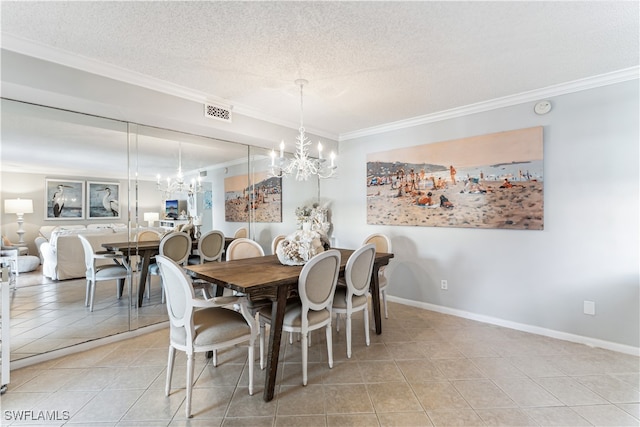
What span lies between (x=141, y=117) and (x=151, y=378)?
2.32 meters

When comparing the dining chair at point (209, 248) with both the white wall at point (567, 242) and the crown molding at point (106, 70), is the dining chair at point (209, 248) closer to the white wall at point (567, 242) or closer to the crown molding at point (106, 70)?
the crown molding at point (106, 70)

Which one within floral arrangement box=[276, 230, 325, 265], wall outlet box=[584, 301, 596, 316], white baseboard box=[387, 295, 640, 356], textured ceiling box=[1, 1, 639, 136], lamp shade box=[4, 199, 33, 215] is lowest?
white baseboard box=[387, 295, 640, 356]

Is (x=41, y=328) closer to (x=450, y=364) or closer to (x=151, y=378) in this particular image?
(x=151, y=378)

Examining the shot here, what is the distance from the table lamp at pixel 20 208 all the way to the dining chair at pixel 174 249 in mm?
1107

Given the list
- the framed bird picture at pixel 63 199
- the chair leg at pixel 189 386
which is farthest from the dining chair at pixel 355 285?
the framed bird picture at pixel 63 199

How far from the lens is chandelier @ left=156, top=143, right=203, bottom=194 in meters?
3.38

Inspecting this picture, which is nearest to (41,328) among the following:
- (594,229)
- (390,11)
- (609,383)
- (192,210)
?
(192,210)

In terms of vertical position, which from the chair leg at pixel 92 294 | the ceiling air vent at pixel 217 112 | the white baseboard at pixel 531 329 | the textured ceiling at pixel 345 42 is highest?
the textured ceiling at pixel 345 42

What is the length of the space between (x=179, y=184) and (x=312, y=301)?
2.32 metres

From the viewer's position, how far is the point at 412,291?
405cm

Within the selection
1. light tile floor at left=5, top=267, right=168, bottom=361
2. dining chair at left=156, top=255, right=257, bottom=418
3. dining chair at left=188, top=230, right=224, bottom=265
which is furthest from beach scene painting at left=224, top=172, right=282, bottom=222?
dining chair at left=156, top=255, right=257, bottom=418

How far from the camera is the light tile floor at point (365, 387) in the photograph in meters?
1.85

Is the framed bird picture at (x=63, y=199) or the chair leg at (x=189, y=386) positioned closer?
the chair leg at (x=189, y=386)

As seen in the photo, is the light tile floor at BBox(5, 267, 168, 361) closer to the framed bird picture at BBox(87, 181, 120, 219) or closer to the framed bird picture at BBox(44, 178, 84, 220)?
the framed bird picture at BBox(44, 178, 84, 220)
